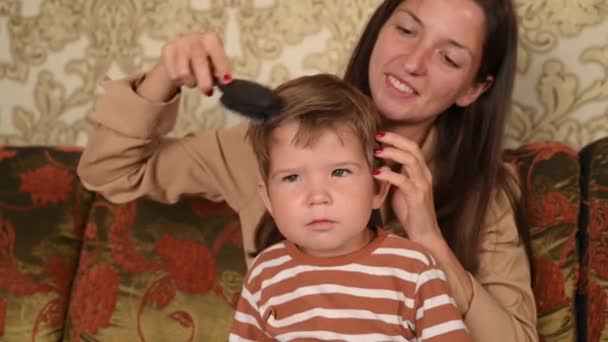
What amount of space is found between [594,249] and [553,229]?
97 mm

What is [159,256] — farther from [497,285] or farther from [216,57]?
[497,285]

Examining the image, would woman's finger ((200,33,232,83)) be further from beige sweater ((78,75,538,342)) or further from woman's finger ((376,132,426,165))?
woman's finger ((376,132,426,165))

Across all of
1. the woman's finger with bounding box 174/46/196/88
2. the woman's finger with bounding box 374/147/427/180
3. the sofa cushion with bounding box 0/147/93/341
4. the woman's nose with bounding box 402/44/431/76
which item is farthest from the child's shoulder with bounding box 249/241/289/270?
the sofa cushion with bounding box 0/147/93/341

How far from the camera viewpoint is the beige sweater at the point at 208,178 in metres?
1.23

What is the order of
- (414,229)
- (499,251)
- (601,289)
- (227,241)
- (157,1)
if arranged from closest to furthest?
(414,229)
(499,251)
(601,289)
(227,241)
(157,1)

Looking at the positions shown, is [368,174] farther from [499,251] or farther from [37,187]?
[37,187]

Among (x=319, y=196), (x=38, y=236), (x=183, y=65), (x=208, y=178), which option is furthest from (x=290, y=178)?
(x=38, y=236)

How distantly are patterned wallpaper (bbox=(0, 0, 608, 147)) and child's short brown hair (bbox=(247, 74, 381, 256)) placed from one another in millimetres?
731

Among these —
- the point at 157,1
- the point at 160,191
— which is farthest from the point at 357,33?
the point at 160,191

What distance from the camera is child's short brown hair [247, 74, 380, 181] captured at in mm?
1048

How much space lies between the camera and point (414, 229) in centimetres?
120

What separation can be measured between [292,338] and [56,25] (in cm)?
138

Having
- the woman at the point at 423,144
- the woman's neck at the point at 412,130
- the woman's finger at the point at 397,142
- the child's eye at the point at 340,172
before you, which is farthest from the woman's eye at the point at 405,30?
the child's eye at the point at 340,172

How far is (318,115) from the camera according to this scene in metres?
1.05
